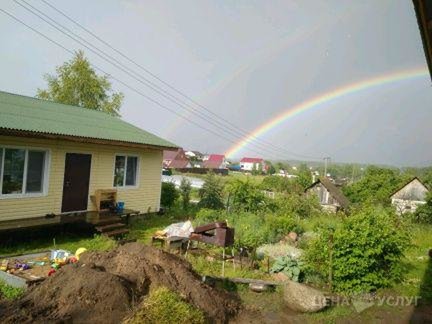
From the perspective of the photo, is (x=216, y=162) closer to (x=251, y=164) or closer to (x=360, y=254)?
(x=251, y=164)

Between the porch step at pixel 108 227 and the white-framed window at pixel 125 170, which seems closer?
the porch step at pixel 108 227

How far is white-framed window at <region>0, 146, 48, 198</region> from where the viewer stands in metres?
10.7

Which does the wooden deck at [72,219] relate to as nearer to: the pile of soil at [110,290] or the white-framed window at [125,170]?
the white-framed window at [125,170]

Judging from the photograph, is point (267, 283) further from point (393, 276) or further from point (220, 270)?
point (393, 276)

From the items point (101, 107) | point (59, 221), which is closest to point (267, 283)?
point (59, 221)

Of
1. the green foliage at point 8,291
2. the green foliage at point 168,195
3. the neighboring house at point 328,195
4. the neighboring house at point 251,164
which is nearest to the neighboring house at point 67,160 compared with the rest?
the green foliage at point 168,195

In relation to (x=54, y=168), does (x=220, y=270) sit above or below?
below

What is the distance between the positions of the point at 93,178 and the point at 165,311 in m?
9.24

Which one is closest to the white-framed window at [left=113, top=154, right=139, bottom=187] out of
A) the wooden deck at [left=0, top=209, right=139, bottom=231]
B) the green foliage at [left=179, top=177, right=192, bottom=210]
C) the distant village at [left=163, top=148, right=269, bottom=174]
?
the wooden deck at [left=0, top=209, right=139, bottom=231]

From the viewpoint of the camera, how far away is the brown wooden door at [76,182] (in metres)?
12.5

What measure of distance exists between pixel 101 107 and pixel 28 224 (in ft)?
110

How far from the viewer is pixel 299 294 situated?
7.47m

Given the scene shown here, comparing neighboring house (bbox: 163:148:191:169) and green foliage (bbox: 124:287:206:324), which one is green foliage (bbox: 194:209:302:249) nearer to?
green foliage (bbox: 124:287:206:324)

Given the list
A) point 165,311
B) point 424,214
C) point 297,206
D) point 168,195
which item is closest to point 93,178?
point 168,195
